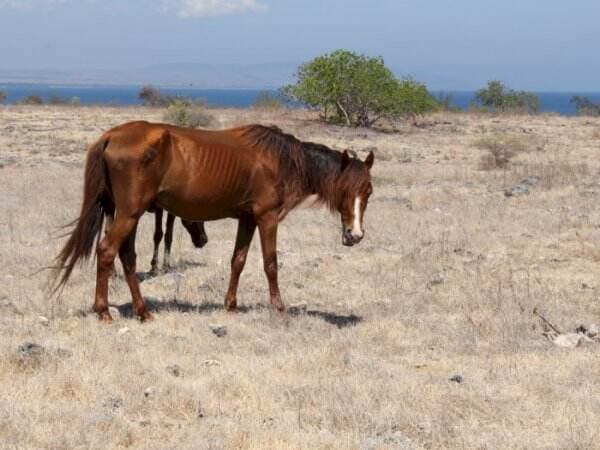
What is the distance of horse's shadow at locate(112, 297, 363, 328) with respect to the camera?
857cm

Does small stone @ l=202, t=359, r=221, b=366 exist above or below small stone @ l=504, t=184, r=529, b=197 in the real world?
below

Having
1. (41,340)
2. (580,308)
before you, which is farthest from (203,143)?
(580,308)

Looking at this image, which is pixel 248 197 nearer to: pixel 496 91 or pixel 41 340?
pixel 41 340

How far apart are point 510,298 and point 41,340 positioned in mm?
4486

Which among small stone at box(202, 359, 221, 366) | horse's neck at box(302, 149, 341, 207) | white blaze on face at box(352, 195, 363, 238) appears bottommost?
small stone at box(202, 359, 221, 366)

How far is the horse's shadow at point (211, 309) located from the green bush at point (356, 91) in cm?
2677

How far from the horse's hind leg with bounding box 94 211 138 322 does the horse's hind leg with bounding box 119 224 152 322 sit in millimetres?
125

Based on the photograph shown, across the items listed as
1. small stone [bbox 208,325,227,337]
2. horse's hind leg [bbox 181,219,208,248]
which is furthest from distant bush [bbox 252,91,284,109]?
small stone [bbox 208,325,227,337]

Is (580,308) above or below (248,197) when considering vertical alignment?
below

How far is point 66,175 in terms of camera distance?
19.5m

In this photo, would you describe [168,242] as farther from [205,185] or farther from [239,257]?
[205,185]

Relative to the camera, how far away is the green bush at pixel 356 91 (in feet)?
116

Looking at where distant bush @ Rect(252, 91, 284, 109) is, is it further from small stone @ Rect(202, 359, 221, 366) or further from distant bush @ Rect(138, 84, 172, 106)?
small stone @ Rect(202, 359, 221, 366)

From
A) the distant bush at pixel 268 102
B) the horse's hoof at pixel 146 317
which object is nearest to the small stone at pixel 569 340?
the horse's hoof at pixel 146 317
